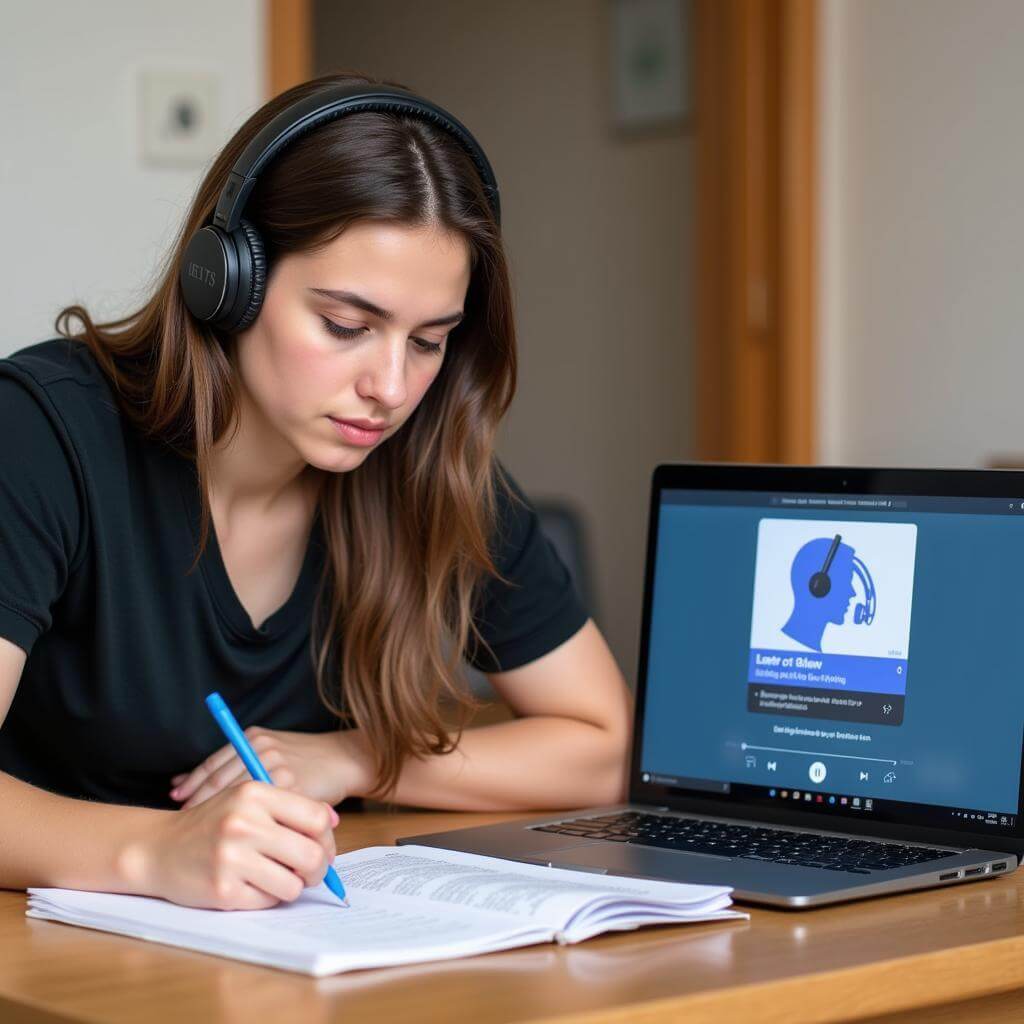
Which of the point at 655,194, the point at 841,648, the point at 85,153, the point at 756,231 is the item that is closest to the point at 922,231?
the point at 756,231

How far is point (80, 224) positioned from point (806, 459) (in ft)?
4.52

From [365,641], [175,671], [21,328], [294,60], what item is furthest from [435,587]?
[294,60]

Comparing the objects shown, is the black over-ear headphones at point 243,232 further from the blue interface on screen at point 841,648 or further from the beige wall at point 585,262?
the beige wall at point 585,262

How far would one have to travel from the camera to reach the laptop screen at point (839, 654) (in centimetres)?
111

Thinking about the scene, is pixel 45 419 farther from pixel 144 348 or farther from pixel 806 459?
pixel 806 459

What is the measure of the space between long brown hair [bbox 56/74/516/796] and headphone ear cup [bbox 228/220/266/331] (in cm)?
2

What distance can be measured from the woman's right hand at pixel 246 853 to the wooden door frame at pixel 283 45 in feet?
4.42

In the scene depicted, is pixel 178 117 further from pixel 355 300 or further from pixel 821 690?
pixel 821 690

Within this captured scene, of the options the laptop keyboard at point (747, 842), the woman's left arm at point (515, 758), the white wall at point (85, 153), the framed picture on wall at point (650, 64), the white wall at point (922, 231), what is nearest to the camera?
the laptop keyboard at point (747, 842)

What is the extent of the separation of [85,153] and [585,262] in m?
1.73

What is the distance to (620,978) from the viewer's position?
2.53ft

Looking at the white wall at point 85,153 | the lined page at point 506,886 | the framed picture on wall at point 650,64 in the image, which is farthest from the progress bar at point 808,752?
the framed picture on wall at point 650,64

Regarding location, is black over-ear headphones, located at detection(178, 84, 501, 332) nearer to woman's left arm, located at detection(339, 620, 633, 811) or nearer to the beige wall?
woman's left arm, located at detection(339, 620, 633, 811)

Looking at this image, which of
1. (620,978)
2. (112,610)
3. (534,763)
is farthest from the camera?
(534,763)
